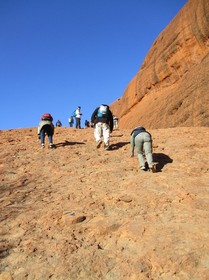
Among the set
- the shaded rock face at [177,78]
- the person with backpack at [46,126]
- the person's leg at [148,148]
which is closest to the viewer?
the person's leg at [148,148]

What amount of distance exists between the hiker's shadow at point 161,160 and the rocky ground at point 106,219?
0.03 meters

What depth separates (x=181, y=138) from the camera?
1123 centimetres

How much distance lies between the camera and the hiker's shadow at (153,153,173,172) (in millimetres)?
8195

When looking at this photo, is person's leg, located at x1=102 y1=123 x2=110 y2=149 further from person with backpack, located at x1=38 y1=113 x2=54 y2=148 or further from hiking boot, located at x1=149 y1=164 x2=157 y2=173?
hiking boot, located at x1=149 y1=164 x2=157 y2=173

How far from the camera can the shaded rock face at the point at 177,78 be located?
2194 centimetres

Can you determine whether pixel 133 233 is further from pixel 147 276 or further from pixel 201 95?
pixel 201 95

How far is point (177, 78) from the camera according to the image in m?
33.0

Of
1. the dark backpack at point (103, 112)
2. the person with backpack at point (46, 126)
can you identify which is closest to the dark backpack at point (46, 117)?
the person with backpack at point (46, 126)

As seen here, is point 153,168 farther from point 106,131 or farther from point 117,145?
point 117,145

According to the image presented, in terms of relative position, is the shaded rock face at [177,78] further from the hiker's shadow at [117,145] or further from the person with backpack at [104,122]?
the person with backpack at [104,122]

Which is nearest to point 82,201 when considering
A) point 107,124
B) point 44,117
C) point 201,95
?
point 107,124

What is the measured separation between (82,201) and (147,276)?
8.35 ft

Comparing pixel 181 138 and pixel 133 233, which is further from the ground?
pixel 181 138

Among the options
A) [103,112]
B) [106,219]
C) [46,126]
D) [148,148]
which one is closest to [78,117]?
[46,126]
